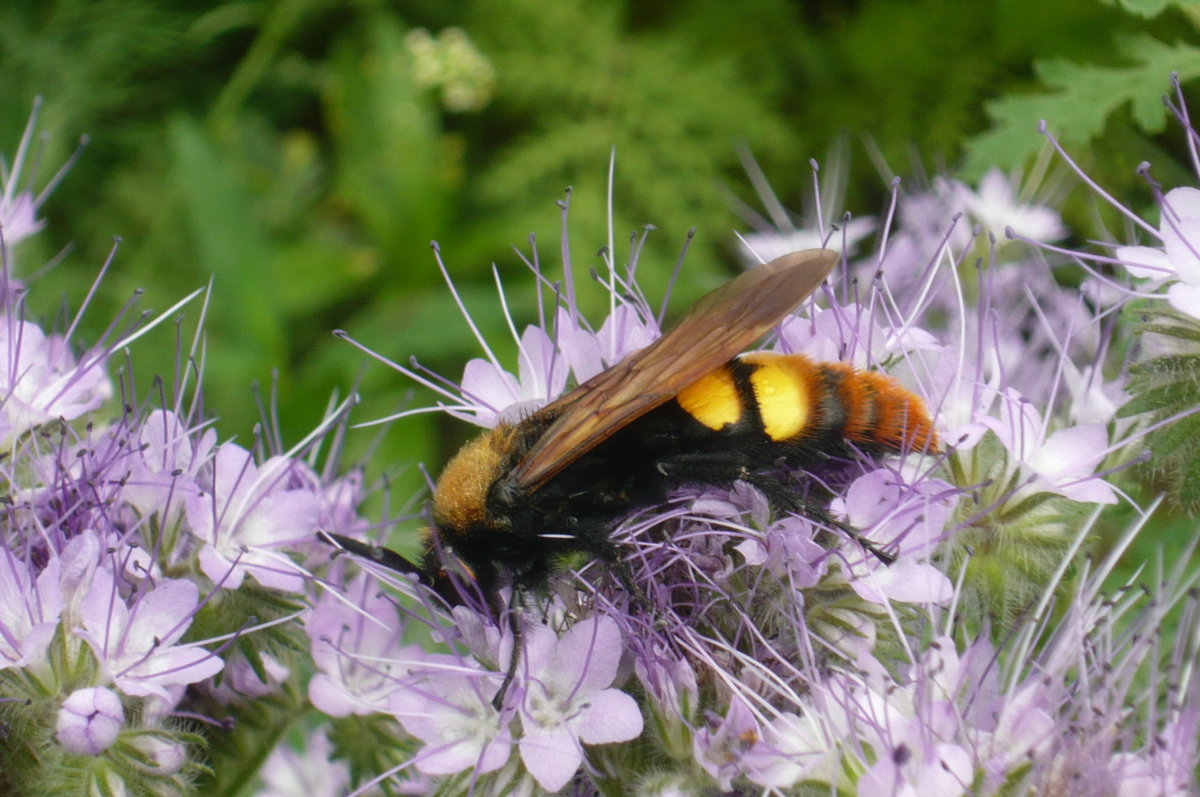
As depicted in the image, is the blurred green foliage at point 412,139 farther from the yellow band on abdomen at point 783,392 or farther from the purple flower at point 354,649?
the yellow band on abdomen at point 783,392

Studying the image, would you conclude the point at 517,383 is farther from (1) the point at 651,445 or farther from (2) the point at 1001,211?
(2) the point at 1001,211

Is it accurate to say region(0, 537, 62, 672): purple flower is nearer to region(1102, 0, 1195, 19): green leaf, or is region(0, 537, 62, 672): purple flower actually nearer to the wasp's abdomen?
the wasp's abdomen

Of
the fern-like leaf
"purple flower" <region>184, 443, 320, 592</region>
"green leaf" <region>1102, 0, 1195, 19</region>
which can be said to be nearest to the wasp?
"purple flower" <region>184, 443, 320, 592</region>

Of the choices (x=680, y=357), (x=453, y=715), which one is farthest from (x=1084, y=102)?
(x=453, y=715)

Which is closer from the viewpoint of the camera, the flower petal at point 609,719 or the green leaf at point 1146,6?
the flower petal at point 609,719

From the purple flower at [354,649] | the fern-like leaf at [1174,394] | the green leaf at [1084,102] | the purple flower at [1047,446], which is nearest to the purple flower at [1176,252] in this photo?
the fern-like leaf at [1174,394]
